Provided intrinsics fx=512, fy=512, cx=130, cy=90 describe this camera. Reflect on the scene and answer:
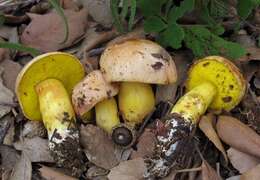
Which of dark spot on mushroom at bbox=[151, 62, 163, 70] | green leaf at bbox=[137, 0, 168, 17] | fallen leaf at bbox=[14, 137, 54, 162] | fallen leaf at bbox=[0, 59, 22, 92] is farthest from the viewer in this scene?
fallen leaf at bbox=[0, 59, 22, 92]

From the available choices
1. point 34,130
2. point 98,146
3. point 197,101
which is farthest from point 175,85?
point 34,130

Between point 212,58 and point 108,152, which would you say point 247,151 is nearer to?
point 212,58

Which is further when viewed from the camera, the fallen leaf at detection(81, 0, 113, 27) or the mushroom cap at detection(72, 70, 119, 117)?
the fallen leaf at detection(81, 0, 113, 27)

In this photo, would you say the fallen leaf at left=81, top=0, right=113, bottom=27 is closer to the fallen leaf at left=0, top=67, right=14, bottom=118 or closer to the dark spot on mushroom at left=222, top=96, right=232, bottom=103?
the fallen leaf at left=0, top=67, right=14, bottom=118

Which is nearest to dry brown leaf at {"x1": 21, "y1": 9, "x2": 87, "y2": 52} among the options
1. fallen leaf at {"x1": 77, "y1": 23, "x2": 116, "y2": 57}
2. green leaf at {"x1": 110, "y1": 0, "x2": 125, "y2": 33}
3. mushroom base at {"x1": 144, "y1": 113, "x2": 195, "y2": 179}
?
fallen leaf at {"x1": 77, "y1": 23, "x2": 116, "y2": 57}

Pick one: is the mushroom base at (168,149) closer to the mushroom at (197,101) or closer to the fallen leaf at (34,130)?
the mushroom at (197,101)

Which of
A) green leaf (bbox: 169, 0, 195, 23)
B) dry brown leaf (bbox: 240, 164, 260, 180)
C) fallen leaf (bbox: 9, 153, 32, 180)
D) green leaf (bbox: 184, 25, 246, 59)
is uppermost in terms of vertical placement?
green leaf (bbox: 169, 0, 195, 23)

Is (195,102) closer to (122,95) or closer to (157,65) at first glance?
(157,65)
